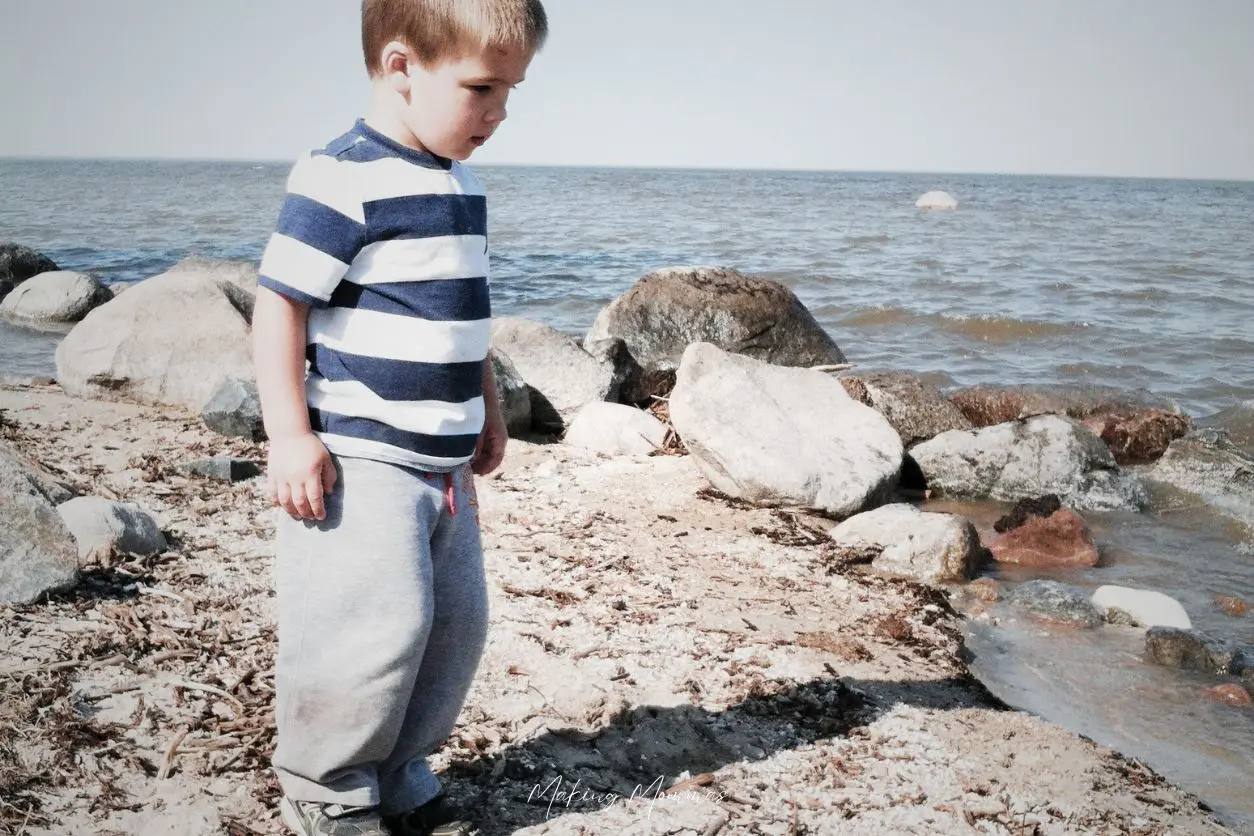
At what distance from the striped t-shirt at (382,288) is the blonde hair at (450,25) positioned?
0.21 meters

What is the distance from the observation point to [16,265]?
14.2 m

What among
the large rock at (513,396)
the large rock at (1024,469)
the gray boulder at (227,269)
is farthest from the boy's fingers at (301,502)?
the gray boulder at (227,269)

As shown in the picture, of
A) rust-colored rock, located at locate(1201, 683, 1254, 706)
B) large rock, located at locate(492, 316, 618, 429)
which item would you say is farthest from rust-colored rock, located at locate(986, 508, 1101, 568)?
large rock, located at locate(492, 316, 618, 429)

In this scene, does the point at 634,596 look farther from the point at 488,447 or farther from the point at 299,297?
the point at 299,297

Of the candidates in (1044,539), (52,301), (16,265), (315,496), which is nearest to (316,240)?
(315,496)

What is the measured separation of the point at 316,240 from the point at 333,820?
4.45 ft

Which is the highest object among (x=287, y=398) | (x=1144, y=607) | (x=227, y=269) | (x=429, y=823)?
(x=287, y=398)

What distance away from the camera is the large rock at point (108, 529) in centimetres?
375

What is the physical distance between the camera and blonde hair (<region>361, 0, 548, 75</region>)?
2.01m

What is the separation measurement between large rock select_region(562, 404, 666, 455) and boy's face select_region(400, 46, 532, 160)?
4.15 meters

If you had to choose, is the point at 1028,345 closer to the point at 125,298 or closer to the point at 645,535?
the point at 645,535

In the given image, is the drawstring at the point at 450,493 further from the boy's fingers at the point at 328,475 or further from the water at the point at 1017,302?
the water at the point at 1017,302

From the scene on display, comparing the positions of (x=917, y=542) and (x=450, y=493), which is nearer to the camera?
(x=450, y=493)

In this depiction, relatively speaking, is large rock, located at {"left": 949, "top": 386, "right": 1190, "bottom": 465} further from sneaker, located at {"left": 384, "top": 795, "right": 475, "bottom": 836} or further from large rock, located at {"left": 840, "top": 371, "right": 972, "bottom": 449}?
sneaker, located at {"left": 384, "top": 795, "right": 475, "bottom": 836}
